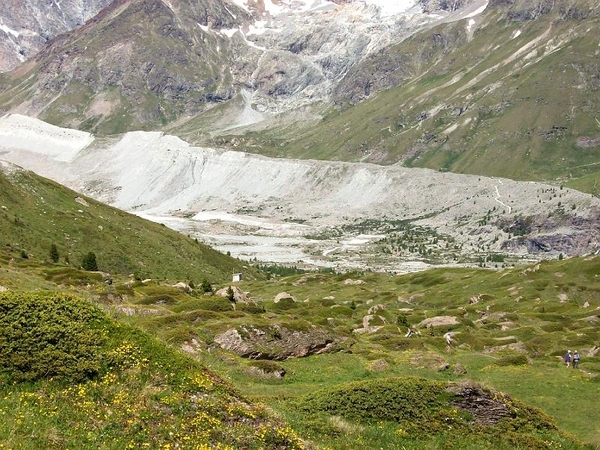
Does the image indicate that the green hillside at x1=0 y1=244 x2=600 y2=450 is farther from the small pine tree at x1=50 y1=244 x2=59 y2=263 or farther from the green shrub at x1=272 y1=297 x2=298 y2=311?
the small pine tree at x1=50 y1=244 x2=59 y2=263

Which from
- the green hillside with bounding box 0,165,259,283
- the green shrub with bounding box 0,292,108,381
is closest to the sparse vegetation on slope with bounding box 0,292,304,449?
the green shrub with bounding box 0,292,108,381

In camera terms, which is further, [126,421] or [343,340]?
[343,340]

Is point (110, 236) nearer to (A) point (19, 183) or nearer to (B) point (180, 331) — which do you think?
(A) point (19, 183)

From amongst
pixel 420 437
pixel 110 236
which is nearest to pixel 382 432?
pixel 420 437

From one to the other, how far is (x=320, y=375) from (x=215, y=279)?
93845mm

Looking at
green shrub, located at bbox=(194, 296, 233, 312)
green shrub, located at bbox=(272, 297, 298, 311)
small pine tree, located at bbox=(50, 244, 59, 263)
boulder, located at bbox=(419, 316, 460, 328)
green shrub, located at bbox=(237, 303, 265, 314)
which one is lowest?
boulder, located at bbox=(419, 316, 460, 328)

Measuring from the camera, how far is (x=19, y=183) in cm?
12200

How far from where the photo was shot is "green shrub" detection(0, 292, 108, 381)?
1472cm

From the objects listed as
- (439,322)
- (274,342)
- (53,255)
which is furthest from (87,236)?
(274,342)

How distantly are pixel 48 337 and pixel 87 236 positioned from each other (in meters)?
104

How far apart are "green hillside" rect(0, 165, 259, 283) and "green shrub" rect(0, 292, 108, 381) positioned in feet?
263

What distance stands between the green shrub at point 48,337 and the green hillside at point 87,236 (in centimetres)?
8004

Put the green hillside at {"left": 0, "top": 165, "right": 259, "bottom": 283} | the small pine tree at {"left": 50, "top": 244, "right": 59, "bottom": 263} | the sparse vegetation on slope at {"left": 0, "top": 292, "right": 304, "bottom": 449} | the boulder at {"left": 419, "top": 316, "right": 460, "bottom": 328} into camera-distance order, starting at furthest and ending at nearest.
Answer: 1. the green hillside at {"left": 0, "top": 165, "right": 259, "bottom": 283}
2. the small pine tree at {"left": 50, "top": 244, "right": 59, "bottom": 263}
3. the boulder at {"left": 419, "top": 316, "right": 460, "bottom": 328}
4. the sparse vegetation on slope at {"left": 0, "top": 292, "right": 304, "bottom": 449}

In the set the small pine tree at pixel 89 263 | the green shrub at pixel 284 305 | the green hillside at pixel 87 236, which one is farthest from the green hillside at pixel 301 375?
the green hillside at pixel 87 236
